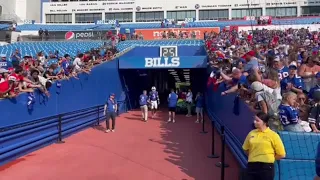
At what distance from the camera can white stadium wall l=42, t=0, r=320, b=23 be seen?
5356 cm

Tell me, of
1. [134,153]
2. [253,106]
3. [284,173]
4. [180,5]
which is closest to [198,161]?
[134,153]

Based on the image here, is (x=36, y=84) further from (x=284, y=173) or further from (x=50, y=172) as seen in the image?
(x=284, y=173)

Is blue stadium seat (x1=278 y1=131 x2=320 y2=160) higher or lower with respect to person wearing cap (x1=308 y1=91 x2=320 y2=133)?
lower

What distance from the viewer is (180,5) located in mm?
55375

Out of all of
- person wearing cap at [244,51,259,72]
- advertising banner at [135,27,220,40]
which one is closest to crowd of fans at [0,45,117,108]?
person wearing cap at [244,51,259,72]

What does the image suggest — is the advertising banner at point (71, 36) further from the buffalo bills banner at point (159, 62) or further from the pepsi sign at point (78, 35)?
the buffalo bills banner at point (159, 62)

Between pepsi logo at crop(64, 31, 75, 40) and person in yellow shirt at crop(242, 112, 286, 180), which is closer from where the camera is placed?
person in yellow shirt at crop(242, 112, 286, 180)

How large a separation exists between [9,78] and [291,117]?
668cm

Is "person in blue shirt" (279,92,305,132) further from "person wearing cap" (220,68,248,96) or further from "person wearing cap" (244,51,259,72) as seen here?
"person wearing cap" (244,51,259,72)

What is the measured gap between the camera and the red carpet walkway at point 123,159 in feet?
26.6

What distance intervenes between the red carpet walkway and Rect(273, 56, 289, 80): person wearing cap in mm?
2285

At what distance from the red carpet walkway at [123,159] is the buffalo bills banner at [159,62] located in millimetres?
8728

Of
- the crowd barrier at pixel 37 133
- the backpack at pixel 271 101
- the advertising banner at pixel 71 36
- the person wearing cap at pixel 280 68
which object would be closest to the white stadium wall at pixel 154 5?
the advertising banner at pixel 71 36

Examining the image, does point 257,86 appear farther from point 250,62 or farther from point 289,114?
point 250,62
